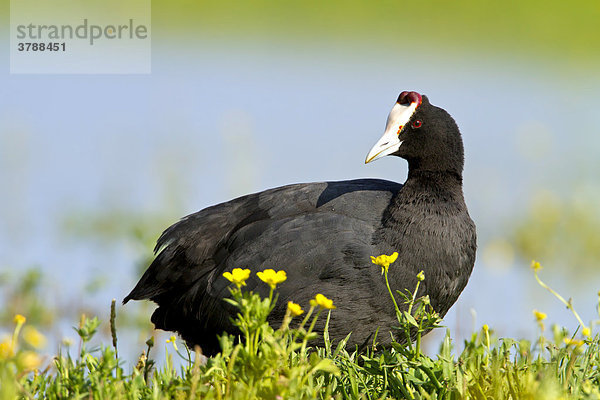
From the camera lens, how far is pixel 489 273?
642cm

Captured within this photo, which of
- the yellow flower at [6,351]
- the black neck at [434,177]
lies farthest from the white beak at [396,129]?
the yellow flower at [6,351]

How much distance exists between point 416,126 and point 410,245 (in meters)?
0.68

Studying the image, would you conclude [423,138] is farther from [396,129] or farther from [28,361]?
[28,361]

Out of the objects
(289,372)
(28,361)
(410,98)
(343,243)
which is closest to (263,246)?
(343,243)

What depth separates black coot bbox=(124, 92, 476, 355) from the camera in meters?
4.02

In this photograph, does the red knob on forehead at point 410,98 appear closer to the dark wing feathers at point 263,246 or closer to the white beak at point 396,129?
the white beak at point 396,129

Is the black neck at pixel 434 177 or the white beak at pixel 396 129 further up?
the white beak at pixel 396 129

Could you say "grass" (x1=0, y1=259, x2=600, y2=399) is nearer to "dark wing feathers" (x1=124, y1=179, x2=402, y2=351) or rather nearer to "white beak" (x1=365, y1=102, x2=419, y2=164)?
"dark wing feathers" (x1=124, y1=179, x2=402, y2=351)

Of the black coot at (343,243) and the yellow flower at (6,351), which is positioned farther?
the black coot at (343,243)

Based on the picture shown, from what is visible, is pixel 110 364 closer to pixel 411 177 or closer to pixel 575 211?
pixel 411 177

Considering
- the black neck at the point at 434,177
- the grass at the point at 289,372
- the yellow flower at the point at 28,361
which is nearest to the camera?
the yellow flower at the point at 28,361

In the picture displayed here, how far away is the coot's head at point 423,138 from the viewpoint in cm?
437

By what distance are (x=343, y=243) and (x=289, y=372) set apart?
5.02 ft

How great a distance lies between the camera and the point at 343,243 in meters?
4.07
